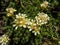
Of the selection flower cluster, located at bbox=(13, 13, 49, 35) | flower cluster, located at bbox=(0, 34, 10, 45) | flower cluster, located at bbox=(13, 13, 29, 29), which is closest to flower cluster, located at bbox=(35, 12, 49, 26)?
flower cluster, located at bbox=(13, 13, 49, 35)

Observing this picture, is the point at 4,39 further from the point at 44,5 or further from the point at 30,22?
the point at 44,5

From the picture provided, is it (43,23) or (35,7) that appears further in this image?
(35,7)

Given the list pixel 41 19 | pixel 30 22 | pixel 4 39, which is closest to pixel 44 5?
pixel 41 19

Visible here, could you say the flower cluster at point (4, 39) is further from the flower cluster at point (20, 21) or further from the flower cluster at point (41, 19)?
the flower cluster at point (41, 19)

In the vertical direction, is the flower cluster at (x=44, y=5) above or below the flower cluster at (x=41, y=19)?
above

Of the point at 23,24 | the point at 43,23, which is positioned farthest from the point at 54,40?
the point at 23,24

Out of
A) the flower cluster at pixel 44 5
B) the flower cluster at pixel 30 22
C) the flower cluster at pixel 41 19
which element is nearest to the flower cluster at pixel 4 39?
the flower cluster at pixel 30 22

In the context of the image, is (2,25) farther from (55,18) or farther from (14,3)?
(55,18)

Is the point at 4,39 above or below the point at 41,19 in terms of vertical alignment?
below

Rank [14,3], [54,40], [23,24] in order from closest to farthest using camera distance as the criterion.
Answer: [23,24] < [54,40] < [14,3]

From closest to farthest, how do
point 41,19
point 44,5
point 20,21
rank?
point 20,21, point 41,19, point 44,5

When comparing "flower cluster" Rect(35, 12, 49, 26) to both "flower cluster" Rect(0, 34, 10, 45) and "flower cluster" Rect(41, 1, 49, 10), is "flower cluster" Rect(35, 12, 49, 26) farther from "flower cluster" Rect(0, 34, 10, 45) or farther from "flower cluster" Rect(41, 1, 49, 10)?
"flower cluster" Rect(0, 34, 10, 45)
